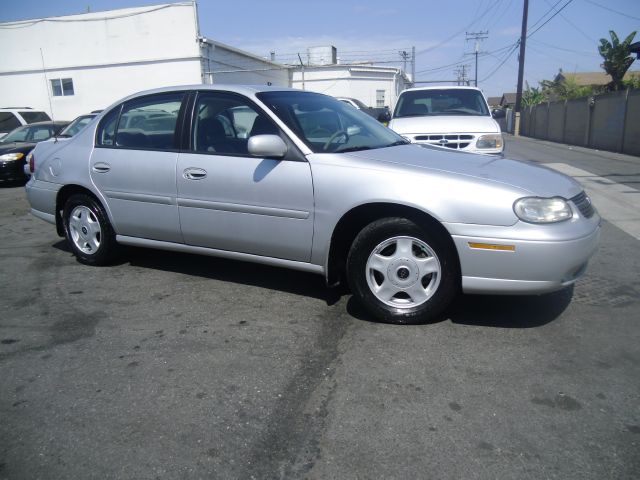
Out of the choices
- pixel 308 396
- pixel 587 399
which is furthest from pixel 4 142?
pixel 587 399

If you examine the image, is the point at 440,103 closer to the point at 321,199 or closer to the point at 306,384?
the point at 321,199

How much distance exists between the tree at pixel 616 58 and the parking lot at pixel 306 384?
29916 mm

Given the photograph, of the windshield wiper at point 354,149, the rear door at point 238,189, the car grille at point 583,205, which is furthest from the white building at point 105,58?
the car grille at point 583,205

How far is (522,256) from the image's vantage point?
3.26 meters

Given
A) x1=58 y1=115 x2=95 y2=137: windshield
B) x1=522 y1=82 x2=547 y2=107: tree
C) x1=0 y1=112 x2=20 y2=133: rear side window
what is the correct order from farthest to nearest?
1. x1=522 y1=82 x2=547 y2=107: tree
2. x1=0 y1=112 x2=20 y2=133: rear side window
3. x1=58 y1=115 x2=95 y2=137: windshield

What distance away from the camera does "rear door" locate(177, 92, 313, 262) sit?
12.6ft

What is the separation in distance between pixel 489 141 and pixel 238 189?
4502mm

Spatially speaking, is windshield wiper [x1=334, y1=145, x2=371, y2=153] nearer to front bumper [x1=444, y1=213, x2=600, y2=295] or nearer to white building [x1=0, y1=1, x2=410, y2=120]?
front bumper [x1=444, y1=213, x2=600, y2=295]

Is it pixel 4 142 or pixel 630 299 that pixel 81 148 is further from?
pixel 4 142

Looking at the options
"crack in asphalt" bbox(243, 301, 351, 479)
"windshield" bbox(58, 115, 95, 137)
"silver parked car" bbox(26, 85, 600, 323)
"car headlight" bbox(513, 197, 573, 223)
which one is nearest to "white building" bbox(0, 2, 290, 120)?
"windshield" bbox(58, 115, 95, 137)

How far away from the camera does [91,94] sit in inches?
891

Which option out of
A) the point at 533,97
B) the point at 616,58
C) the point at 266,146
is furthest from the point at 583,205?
the point at 533,97

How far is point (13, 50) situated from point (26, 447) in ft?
85.0

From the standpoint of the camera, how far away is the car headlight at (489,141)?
730 cm
